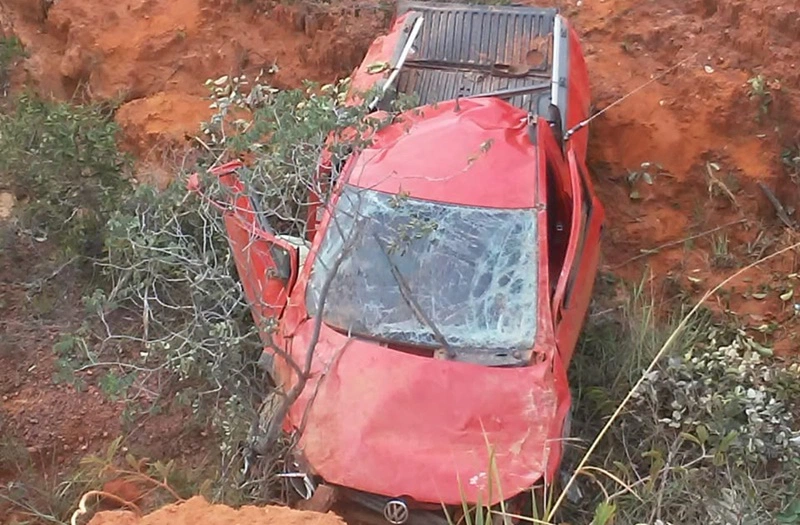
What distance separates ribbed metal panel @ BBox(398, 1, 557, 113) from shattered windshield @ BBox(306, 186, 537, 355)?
1336mm

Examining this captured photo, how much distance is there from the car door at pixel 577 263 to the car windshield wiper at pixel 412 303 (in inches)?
21.4

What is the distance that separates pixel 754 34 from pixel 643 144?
3.89ft

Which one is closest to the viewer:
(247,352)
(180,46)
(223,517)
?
(223,517)

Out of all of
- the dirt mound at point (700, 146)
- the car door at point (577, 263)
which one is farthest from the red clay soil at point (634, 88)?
the car door at point (577, 263)

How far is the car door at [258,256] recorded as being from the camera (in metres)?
4.89

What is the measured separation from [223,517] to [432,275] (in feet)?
5.79

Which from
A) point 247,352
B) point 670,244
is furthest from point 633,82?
point 247,352

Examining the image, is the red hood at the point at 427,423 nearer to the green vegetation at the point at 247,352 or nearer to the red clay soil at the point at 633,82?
the green vegetation at the point at 247,352

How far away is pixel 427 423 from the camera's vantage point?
432 cm

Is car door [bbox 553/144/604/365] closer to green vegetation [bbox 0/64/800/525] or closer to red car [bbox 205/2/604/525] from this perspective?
red car [bbox 205/2/604/525]

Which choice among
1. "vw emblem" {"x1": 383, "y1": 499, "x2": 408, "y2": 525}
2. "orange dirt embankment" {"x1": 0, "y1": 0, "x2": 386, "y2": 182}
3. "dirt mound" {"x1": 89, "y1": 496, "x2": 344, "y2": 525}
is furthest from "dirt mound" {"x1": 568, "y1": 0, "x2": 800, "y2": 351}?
"dirt mound" {"x1": 89, "y1": 496, "x2": 344, "y2": 525}

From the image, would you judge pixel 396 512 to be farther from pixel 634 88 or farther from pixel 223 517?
pixel 634 88

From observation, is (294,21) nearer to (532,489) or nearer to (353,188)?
(353,188)

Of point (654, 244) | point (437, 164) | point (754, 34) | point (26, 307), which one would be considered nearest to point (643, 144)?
point (654, 244)
